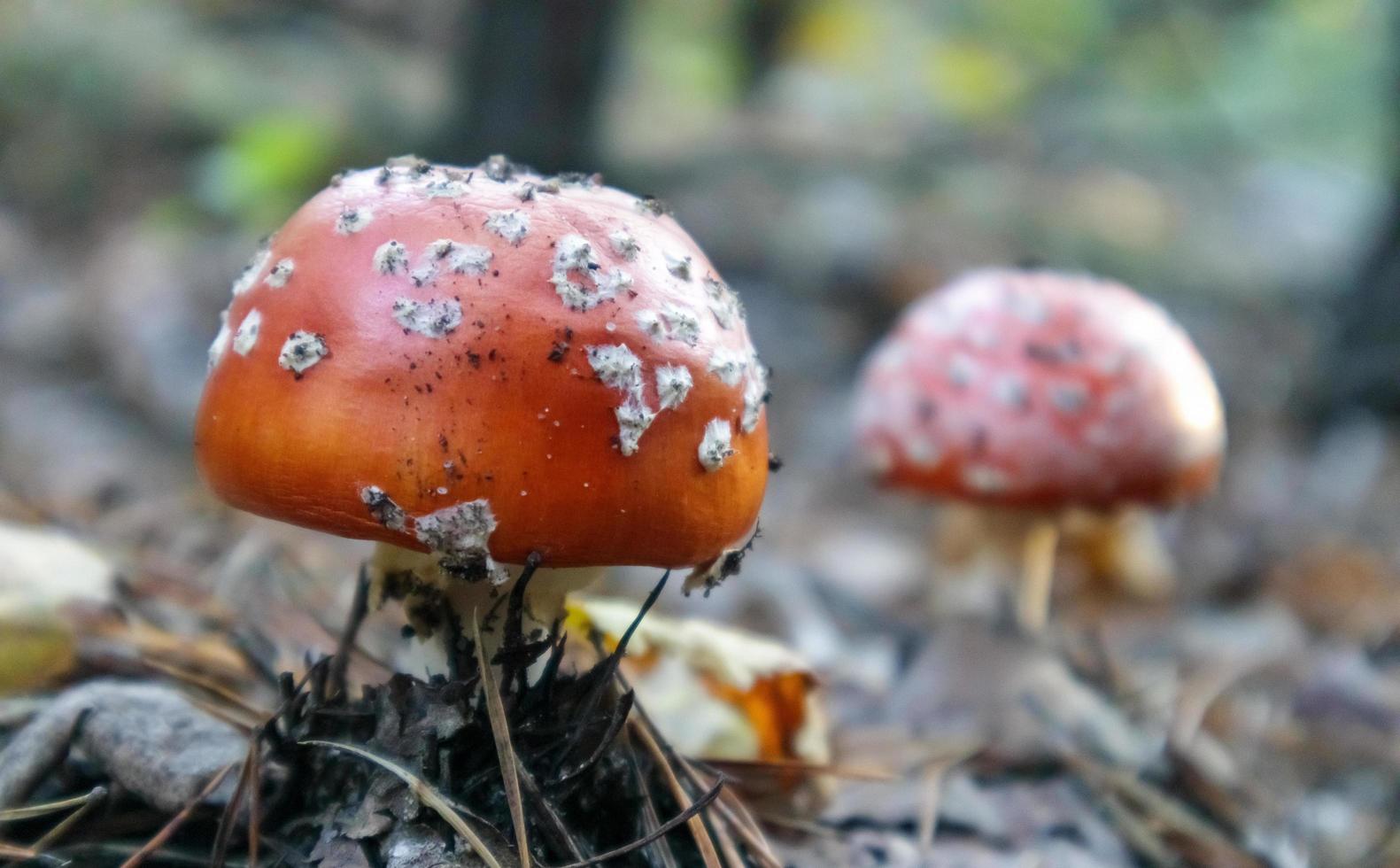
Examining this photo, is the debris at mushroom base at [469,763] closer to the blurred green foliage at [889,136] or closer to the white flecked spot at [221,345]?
the white flecked spot at [221,345]

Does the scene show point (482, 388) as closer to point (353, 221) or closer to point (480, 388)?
point (480, 388)

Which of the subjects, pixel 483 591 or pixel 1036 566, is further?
pixel 1036 566

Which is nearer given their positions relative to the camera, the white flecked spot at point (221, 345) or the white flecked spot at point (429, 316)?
the white flecked spot at point (429, 316)

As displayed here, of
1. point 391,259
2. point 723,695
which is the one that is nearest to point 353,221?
point 391,259

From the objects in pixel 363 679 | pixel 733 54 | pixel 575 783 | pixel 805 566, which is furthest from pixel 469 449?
pixel 733 54

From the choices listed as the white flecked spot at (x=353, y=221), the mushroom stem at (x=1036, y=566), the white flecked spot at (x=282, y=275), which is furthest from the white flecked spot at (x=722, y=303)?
the mushroom stem at (x=1036, y=566)
